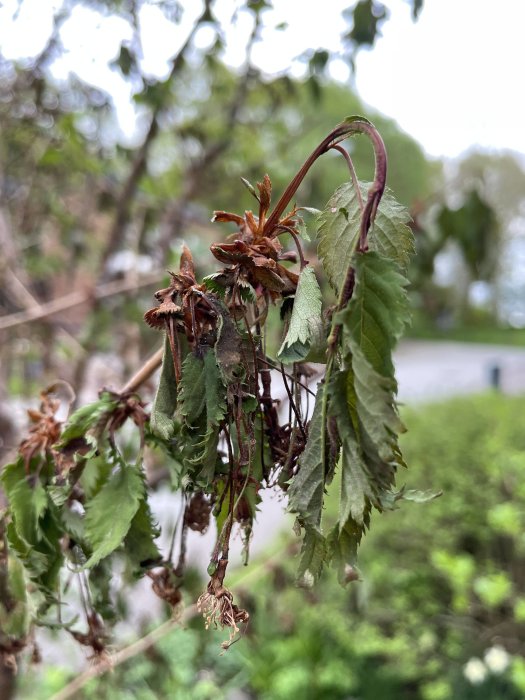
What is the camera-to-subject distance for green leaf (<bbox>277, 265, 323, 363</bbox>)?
0.41 meters

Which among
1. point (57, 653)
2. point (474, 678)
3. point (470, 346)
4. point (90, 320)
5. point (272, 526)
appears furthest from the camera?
point (470, 346)

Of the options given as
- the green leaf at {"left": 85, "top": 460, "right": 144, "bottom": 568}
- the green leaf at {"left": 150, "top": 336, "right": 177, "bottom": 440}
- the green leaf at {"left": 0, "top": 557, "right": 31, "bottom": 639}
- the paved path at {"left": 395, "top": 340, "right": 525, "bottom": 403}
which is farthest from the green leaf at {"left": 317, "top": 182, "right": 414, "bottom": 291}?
the paved path at {"left": 395, "top": 340, "right": 525, "bottom": 403}

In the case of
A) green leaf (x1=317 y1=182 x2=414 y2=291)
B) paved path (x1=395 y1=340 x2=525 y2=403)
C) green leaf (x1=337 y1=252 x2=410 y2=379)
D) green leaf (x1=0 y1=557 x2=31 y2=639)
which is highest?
green leaf (x1=317 y1=182 x2=414 y2=291)

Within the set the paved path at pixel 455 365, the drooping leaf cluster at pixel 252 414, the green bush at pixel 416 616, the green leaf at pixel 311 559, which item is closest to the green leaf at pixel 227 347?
the drooping leaf cluster at pixel 252 414

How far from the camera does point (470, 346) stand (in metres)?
14.1

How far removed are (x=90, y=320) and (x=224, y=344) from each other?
4.57 feet

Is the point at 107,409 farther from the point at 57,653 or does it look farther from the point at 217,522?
the point at 57,653

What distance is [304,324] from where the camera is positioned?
41cm

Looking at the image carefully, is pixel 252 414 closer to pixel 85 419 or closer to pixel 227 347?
pixel 227 347

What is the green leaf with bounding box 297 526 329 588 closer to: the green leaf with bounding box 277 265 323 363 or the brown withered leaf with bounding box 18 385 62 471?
the green leaf with bounding box 277 265 323 363

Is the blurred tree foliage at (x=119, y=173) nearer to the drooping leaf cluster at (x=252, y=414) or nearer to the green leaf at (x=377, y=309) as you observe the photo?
the drooping leaf cluster at (x=252, y=414)

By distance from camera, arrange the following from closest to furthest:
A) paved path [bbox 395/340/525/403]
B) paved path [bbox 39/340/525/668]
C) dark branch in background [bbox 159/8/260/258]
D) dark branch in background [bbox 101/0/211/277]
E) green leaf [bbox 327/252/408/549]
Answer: green leaf [bbox 327/252/408/549], dark branch in background [bbox 101/0/211/277], dark branch in background [bbox 159/8/260/258], paved path [bbox 39/340/525/668], paved path [bbox 395/340/525/403]

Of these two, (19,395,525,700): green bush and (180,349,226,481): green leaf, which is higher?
(180,349,226,481): green leaf

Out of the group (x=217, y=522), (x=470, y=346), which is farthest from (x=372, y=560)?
(x=470, y=346)
